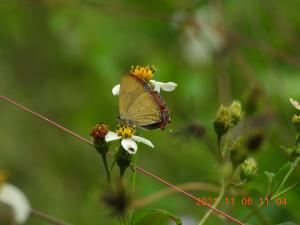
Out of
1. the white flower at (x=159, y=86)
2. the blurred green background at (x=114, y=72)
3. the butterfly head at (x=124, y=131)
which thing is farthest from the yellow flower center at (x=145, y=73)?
the blurred green background at (x=114, y=72)

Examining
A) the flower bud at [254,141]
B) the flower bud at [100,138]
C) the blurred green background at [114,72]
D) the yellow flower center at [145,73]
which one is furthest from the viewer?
the blurred green background at [114,72]

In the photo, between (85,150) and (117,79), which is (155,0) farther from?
(85,150)

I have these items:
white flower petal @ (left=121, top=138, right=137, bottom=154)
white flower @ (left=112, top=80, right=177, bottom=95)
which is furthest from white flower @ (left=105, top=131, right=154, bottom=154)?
white flower @ (left=112, top=80, right=177, bottom=95)

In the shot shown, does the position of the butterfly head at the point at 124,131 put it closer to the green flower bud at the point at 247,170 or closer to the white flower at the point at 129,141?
the white flower at the point at 129,141

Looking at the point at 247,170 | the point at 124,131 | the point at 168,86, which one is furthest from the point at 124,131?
the point at 247,170

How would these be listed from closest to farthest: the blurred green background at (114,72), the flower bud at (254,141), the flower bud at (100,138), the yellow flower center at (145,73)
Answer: the flower bud at (254,141), the flower bud at (100,138), the yellow flower center at (145,73), the blurred green background at (114,72)

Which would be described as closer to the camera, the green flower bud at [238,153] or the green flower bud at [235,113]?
the green flower bud at [238,153]
